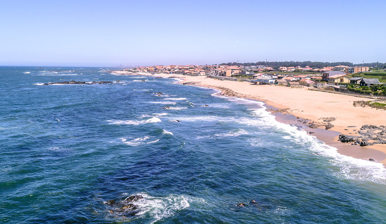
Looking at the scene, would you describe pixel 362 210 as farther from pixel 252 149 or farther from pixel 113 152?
pixel 113 152

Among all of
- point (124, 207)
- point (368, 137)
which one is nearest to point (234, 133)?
point (368, 137)

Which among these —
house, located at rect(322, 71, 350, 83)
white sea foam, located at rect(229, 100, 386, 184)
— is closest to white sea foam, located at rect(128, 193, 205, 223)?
white sea foam, located at rect(229, 100, 386, 184)

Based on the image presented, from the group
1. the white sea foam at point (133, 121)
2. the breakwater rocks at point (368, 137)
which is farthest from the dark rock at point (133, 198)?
the breakwater rocks at point (368, 137)

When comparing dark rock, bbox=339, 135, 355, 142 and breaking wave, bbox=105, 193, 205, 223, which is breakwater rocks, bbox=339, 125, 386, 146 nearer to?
dark rock, bbox=339, 135, 355, 142

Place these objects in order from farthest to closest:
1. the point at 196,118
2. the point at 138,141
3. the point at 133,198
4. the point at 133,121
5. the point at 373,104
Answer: the point at 373,104
the point at 196,118
the point at 133,121
the point at 138,141
the point at 133,198

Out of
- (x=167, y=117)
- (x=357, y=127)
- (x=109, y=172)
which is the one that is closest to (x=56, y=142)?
(x=109, y=172)

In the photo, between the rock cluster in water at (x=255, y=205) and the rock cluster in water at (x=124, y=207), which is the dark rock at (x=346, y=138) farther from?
the rock cluster in water at (x=124, y=207)

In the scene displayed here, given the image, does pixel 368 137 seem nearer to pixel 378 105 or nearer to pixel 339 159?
pixel 339 159
